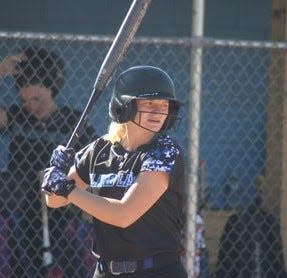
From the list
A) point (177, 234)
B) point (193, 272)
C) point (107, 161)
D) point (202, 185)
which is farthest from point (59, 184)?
point (202, 185)

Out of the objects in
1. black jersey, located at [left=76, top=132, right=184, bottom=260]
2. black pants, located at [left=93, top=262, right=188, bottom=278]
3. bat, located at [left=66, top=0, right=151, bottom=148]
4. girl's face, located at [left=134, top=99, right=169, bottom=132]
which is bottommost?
black pants, located at [left=93, top=262, right=188, bottom=278]

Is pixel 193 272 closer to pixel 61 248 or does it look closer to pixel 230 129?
pixel 61 248

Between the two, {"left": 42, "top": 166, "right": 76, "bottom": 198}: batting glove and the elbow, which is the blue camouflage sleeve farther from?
{"left": 42, "top": 166, "right": 76, "bottom": 198}: batting glove

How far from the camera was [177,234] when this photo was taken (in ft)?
13.0

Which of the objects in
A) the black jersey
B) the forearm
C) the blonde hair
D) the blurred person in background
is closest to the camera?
the forearm

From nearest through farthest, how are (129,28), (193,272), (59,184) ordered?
1. (59,184)
2. (129,28)
3. (193,272)

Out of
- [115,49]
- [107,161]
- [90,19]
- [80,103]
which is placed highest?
[115,49]

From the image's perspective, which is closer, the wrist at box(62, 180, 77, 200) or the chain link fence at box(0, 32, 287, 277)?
the wrist at box(62, 180, 77, 200)

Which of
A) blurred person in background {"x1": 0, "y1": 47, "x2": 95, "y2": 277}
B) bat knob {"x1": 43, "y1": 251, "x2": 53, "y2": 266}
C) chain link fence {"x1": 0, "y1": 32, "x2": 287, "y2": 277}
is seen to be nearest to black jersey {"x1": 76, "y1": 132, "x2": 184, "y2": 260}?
chain link fence {"x1": 0, "y1": 32, "x2": 287, "y2": 277}

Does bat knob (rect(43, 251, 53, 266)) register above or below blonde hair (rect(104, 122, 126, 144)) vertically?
below

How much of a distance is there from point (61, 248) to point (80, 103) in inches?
75.0

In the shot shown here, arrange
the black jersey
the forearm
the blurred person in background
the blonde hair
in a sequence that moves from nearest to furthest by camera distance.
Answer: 1. the forearm
2. the black jersey
3. the blonde hair
4. the blurred person in background

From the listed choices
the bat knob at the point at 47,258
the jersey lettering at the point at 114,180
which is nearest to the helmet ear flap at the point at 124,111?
the jersey lettering at the point at 114,180

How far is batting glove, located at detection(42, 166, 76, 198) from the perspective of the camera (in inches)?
146
